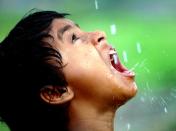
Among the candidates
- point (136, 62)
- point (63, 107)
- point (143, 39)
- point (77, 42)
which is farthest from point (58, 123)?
point (143, 39)

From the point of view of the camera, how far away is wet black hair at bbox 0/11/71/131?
142 centimetres

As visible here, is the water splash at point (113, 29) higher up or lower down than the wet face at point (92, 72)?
lower down

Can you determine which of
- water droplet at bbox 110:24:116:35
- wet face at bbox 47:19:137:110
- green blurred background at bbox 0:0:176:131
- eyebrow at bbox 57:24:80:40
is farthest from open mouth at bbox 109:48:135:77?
water droplet at bbox 110:24:116:35

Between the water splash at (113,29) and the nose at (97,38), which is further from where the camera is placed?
the water splash at (113,29)

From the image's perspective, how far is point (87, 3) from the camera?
7.95 feet

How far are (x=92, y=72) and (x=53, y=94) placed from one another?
0.10 metres

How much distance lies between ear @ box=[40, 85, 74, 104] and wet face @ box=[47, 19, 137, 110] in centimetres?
2

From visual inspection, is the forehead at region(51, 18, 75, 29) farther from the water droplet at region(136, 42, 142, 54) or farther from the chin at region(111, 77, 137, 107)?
the water droplet at region(136, 42, 142, 54)

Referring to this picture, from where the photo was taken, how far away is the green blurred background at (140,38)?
2262mm

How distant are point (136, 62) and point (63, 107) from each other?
87 centimetres

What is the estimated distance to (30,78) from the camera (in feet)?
4.70

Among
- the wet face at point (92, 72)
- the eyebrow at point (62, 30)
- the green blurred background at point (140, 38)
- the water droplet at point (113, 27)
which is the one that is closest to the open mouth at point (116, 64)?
the wet face at point (92, 72)

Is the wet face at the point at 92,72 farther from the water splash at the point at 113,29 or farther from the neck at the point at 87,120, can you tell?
the water splash at the point at 113,29

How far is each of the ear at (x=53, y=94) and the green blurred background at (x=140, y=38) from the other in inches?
30.2
